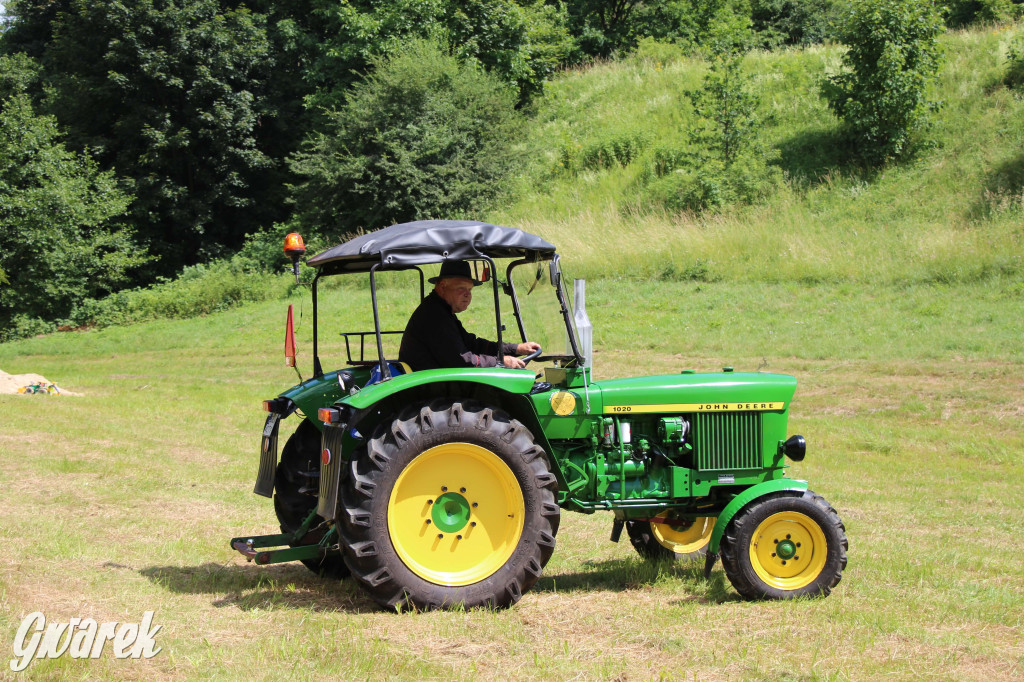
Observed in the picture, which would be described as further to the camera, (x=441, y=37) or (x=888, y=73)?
(x=441, y=37)

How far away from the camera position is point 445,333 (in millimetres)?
5672

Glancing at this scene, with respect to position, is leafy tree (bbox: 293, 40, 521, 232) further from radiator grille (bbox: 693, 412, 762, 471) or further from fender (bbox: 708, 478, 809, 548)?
fender (bbox: 708, 478, 809, 548)

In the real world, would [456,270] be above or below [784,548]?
above

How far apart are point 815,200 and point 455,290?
18.4 metres

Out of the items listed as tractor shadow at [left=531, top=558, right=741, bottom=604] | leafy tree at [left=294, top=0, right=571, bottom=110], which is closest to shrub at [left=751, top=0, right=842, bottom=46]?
leafy tree at [left=294, top=0, right=571, bottom=110]

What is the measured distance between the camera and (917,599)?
5.51 metres

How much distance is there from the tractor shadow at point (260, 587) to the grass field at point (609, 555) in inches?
1.0

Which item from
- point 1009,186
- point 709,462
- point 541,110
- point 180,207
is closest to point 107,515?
point 709,462

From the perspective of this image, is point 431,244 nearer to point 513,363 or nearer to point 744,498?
point 513,363

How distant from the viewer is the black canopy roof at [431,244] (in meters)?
5.36

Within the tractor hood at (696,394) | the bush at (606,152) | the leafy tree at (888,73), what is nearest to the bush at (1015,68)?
the leafy tree at (888,73)

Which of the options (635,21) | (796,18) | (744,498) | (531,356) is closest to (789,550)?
(744,498)

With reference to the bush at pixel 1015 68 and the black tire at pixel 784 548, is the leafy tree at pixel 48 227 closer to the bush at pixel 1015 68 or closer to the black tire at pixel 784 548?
the bush at pixel 1015 68

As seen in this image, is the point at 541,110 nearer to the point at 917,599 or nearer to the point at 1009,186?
the point at 1009,186
